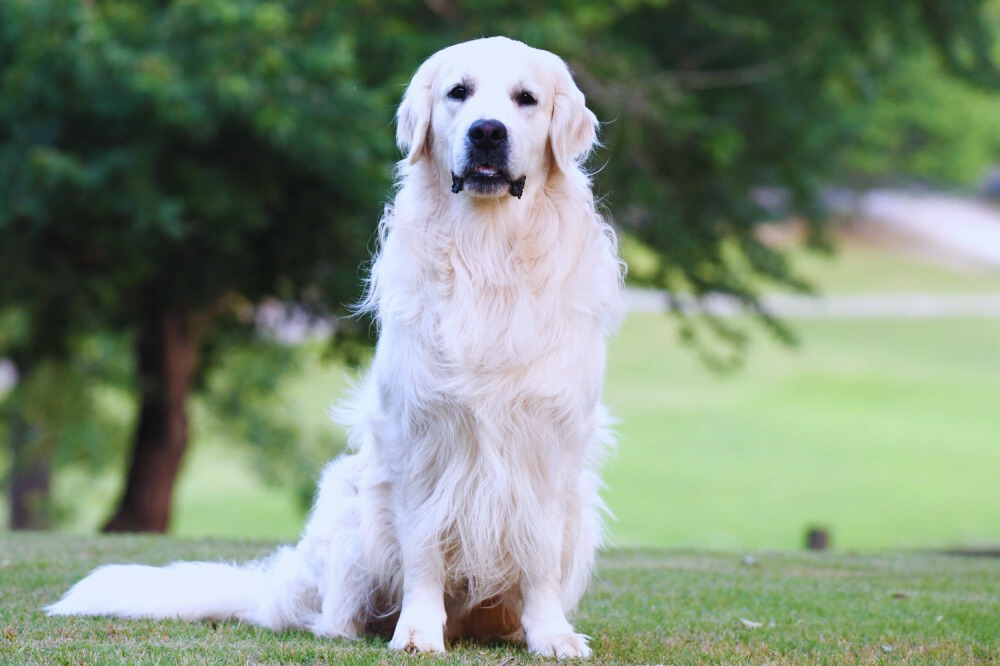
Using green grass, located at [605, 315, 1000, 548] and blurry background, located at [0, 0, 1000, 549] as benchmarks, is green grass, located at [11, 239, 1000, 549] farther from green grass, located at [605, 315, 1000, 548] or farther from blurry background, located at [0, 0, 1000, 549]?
blurry background, located at [0, 0, 1000, 549]

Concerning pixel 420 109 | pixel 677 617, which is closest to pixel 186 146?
pixel 420 109

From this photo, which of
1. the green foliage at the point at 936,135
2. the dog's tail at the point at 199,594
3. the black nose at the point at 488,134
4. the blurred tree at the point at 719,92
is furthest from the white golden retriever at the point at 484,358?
the green foliage at the point at 936,135

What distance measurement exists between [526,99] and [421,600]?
180cm

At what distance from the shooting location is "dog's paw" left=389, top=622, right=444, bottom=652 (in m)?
4.52

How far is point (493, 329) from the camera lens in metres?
4.54

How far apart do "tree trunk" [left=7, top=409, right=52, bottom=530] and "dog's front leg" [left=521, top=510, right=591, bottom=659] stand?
558 inches

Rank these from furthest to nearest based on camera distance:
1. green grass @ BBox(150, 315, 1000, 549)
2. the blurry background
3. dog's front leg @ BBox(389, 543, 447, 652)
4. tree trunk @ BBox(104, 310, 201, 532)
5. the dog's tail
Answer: green grass @ BBox(150, 315, 1000, 549)
tree trunk @ BBox(104, 310, 201, 532)
the blurry background
the dog's tail
dog's front leg @ BBox(389, 543, 447, 652)

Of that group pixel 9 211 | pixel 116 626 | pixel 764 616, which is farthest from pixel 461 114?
pixel 9 211

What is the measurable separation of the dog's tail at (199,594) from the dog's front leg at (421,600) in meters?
0.61

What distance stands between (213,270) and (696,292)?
4595 millimetres

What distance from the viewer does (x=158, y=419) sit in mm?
13719

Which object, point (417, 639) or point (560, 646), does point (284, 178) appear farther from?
point (560, 646)

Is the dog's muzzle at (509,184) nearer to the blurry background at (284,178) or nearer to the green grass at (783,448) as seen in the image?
the blurry background at (284,178)

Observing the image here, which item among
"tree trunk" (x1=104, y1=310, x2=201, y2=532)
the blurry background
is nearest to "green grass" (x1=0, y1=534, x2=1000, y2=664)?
the blurry background
